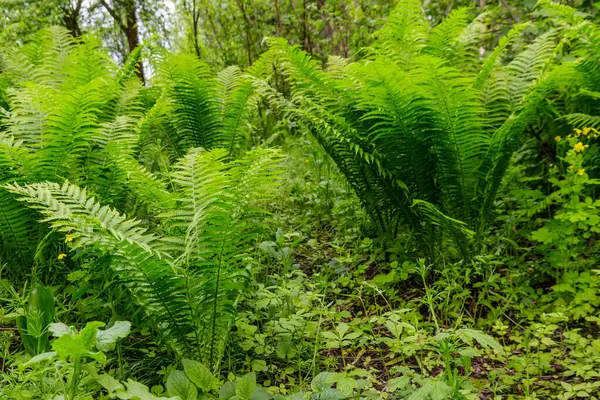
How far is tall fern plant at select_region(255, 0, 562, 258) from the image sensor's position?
6.18 feet

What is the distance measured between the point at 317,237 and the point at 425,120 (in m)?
1.02

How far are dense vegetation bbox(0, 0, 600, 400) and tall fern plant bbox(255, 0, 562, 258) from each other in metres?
0.01

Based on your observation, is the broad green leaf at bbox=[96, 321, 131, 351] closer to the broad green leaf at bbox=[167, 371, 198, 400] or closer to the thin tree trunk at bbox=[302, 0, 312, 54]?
the broad green leaf at bbox=[167, 371, 198, 400]

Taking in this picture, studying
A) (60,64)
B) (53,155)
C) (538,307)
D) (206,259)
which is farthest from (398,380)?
(60,64)

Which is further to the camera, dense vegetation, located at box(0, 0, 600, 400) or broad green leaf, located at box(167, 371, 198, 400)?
dense vegetation, located at box(0, 0, 600, 400)

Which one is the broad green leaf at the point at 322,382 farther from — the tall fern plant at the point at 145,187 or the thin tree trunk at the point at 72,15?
the thin tree trunk at the point at 72,15

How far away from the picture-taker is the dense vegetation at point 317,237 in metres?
1.40

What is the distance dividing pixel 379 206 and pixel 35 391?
1705 mm

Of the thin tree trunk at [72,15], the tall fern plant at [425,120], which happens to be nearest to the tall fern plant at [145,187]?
the tall fern plant at [425,120]

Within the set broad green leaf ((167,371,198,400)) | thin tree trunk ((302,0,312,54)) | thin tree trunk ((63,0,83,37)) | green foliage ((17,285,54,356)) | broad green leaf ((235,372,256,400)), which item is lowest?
broad green leaf ((235,372,256,400))

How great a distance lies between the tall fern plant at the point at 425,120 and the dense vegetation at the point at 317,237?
11mm

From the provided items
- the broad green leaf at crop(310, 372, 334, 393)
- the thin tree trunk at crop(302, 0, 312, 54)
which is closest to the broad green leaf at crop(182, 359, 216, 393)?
the broad green leaf at crop(310, 372, 334, 393)

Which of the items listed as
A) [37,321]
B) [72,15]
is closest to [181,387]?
[37,321]

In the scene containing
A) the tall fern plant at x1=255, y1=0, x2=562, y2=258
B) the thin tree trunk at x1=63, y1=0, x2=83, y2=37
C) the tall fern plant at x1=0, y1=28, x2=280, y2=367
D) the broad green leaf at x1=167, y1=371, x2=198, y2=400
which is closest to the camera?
the broad green leaf at x1=167, y1=371, x2=198, y2=400
